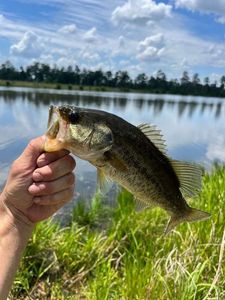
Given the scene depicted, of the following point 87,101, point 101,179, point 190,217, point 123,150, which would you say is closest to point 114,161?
point 123,150

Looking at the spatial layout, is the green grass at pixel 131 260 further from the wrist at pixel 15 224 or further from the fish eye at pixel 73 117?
the fish eye at pixel 73 117

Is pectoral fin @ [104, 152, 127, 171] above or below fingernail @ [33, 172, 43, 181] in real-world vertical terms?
above

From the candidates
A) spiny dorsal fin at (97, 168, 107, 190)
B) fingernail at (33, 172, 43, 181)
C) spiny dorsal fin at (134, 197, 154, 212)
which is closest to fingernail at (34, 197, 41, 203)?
fingernail at (33, 172, 43, 181)

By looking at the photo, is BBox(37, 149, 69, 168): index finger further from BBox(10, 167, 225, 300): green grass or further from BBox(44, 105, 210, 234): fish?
BBox(10, 167, 225, 300): green grass

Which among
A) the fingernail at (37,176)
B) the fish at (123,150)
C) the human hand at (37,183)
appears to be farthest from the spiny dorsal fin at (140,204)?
the fingernail at (37,176)

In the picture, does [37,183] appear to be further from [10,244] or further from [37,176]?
[10,244]

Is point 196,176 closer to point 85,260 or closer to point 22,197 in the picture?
point 22,197

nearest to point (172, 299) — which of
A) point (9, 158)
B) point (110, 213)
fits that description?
point (110, 213)
